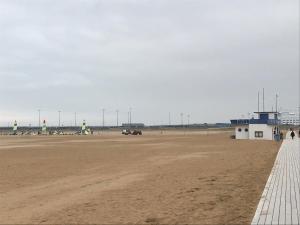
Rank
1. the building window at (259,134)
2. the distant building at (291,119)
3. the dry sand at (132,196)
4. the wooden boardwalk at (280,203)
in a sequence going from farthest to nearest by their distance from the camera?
the distant building at (291,119)
the building window at (259,134)
the dry sand at (132,196)
the wooden boardwalk at (280,203)

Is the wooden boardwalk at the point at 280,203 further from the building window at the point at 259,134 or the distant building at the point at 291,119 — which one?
the distant building at the point at 291,119

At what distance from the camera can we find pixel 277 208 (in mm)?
9719

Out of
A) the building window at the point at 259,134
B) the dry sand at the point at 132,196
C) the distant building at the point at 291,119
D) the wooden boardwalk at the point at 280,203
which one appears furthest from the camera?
the distant building at the point at 291,119

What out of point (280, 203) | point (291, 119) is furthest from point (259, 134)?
point (291, 119)

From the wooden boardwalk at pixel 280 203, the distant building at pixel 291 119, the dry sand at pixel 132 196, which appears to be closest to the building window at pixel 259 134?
the dry sand at pixel 132 196

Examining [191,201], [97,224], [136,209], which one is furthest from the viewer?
[191,201]

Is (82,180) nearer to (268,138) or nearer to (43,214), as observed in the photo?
(43,214)

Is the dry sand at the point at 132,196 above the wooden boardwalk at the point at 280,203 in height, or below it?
below

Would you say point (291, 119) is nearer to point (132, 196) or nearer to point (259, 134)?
point (259, 134)

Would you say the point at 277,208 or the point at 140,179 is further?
the point at 140,179

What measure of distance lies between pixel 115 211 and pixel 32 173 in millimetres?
10784

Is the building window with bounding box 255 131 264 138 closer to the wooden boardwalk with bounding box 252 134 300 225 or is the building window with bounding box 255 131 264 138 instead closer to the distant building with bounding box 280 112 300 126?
the wooden boardwalk with bounding box 252 134 300 225

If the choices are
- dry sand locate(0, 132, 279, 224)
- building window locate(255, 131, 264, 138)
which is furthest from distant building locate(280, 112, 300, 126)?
dry sand locate(0, 132, 279, 224)

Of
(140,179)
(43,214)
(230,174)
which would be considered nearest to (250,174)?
(230,174)
